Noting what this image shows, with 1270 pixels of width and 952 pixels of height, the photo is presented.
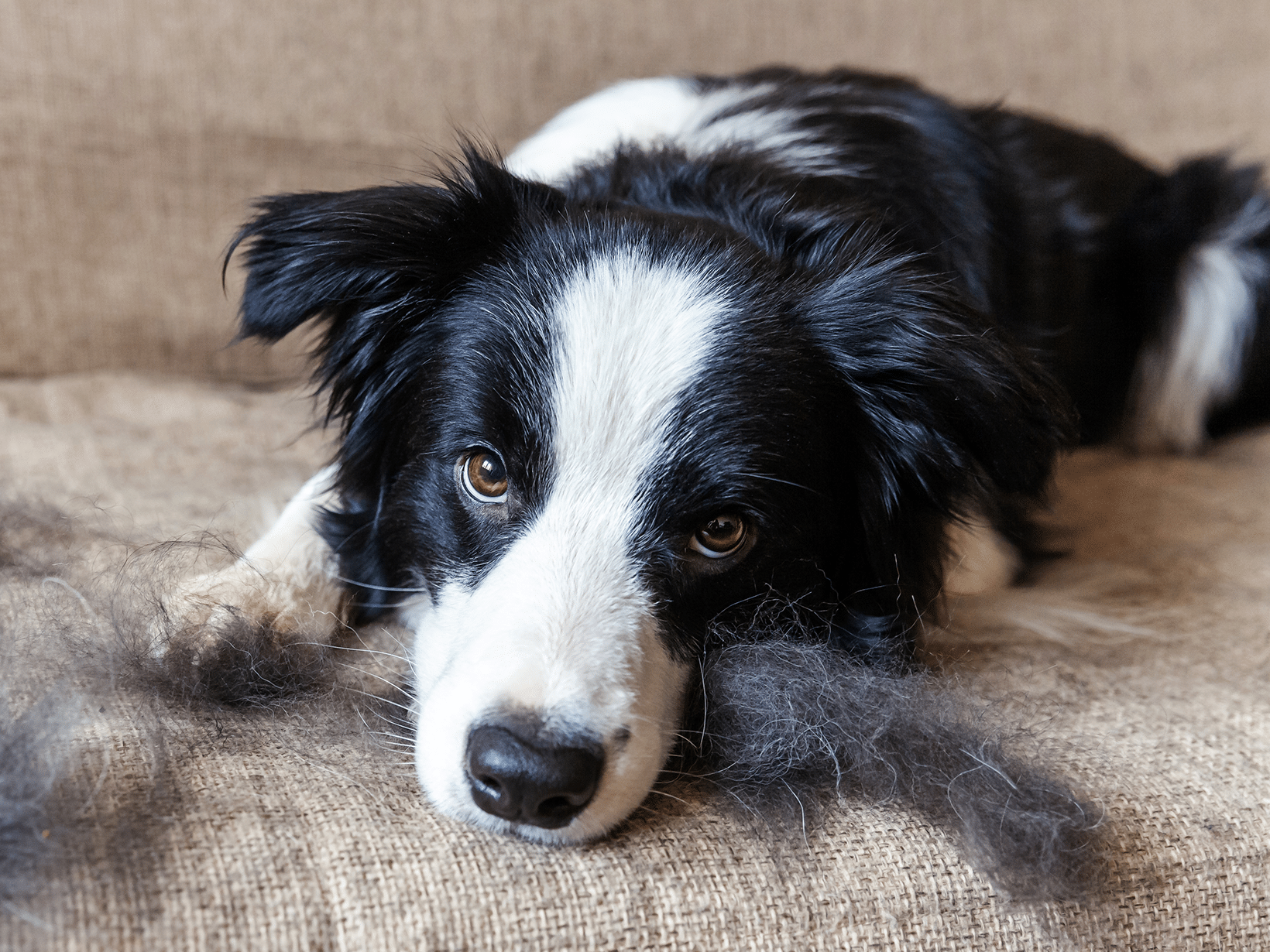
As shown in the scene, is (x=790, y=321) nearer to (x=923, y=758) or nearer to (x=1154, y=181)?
(x=923, y=758)

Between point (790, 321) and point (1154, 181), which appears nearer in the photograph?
point (790, 321)

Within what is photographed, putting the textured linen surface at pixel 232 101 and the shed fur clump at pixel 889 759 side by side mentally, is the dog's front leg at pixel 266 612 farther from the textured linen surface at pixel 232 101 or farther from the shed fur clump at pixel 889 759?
the textured linen surface at pixel 232 101

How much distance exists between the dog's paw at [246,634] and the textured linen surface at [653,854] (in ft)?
0.17

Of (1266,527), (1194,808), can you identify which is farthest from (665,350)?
(1266,527)

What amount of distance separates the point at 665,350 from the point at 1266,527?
1.40 metres

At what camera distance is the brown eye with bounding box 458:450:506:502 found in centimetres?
138

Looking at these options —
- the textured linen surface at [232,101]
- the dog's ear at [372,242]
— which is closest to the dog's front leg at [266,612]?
the dog's ear at [372,242]

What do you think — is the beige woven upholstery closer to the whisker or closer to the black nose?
the black nose

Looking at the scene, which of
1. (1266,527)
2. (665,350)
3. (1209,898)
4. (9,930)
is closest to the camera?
(9,930)

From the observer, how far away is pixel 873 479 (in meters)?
1.50

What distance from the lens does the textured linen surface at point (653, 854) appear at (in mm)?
967

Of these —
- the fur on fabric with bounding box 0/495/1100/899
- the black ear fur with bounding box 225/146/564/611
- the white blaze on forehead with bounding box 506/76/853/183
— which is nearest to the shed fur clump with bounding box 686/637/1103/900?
the fur on fabric with bounding box 0/495/1100/899

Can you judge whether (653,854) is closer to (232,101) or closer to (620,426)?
(620,426)

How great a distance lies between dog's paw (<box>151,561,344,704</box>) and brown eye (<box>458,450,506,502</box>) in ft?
0.98
